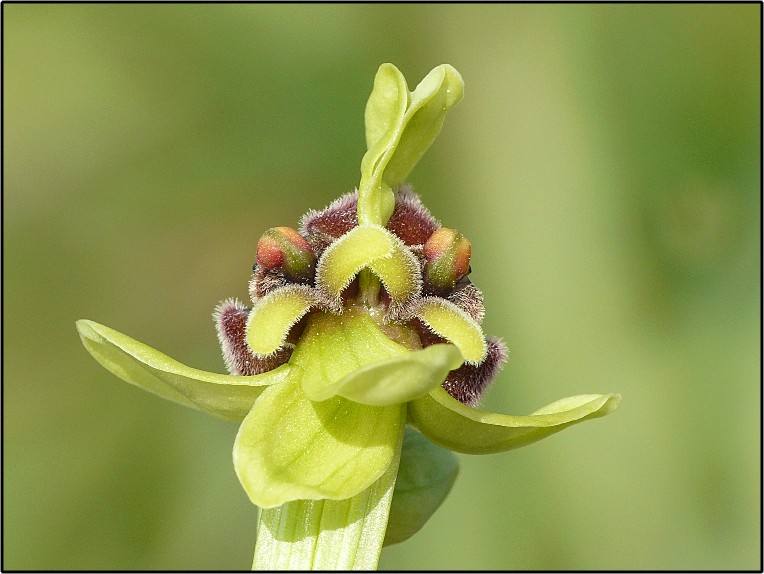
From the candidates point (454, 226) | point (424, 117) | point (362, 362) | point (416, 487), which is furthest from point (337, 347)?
point (454, 226)

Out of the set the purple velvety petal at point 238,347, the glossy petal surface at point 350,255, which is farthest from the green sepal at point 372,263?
the purple velvety petal at point 238,347

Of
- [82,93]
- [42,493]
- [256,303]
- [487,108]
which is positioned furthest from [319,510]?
[82,93]

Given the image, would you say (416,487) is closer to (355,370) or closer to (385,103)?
(355,370)

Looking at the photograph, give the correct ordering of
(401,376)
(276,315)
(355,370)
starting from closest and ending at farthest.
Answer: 1. (401,376)
2. (355,370)
3. (276,315)

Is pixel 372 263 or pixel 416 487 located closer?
pixel 372 263

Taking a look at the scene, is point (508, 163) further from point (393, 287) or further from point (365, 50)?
point (393, 287)

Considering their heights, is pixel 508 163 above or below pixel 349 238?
above
